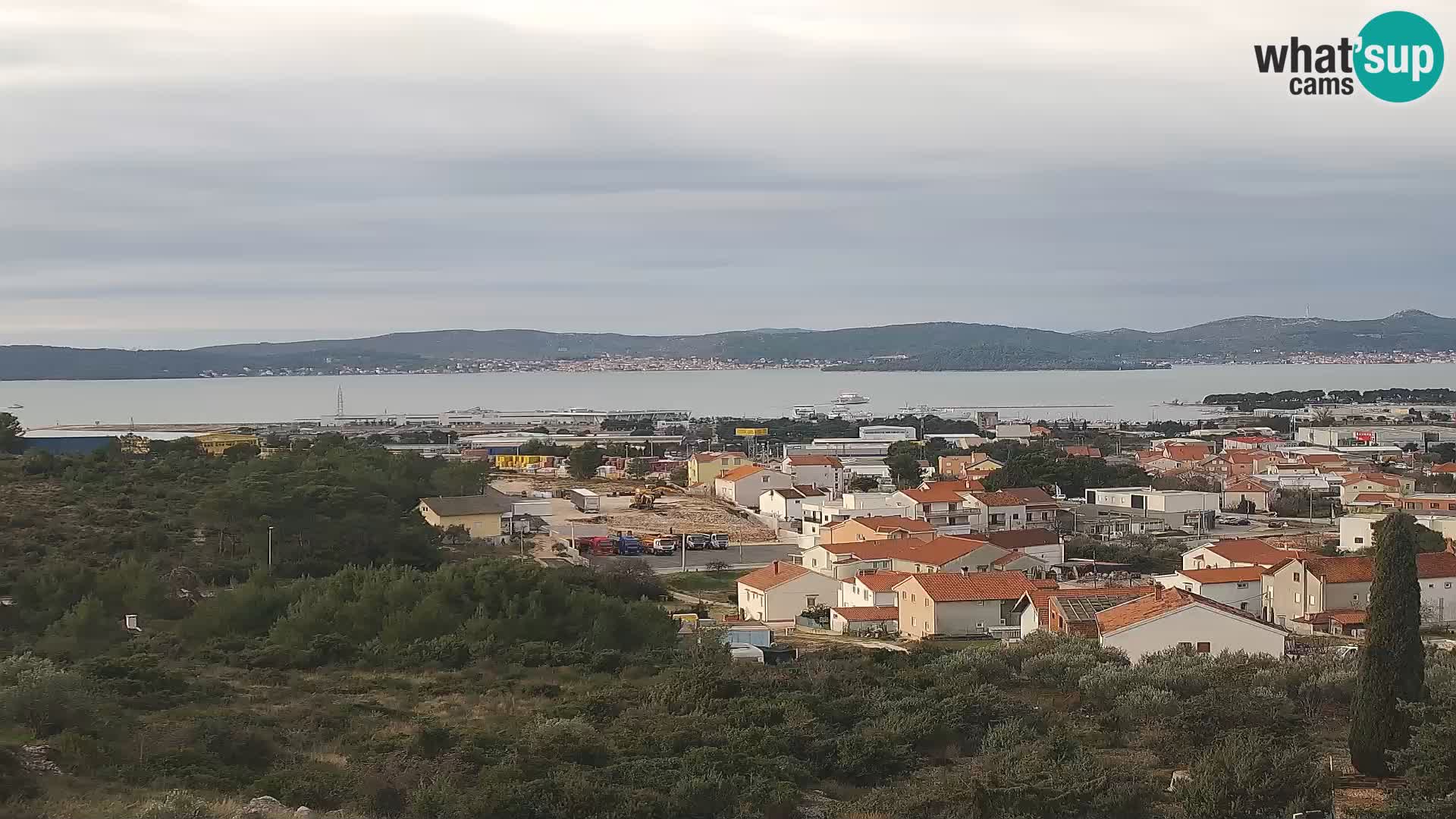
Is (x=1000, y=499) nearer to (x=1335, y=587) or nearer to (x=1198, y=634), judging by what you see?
(x=1335, y=587)

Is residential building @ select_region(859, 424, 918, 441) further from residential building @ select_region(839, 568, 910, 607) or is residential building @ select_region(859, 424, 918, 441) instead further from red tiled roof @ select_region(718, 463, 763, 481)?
residential building @ select_region(839, 568, 910, 607)

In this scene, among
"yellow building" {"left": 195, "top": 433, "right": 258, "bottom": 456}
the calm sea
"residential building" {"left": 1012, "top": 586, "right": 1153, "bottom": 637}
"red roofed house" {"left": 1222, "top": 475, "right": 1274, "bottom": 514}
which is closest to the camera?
"residential building" {"left": 1012, "top": 586, "right": 1153, "bottom": 637}

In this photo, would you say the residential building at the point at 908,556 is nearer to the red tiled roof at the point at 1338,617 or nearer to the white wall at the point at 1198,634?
the red tiled roof at the point at 1338,617

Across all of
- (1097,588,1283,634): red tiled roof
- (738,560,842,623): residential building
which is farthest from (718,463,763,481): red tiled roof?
(1097,588,1283,634): red tiled roof

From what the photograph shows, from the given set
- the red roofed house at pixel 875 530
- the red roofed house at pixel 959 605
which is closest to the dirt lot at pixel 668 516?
the red roofed house at pixel 875 530

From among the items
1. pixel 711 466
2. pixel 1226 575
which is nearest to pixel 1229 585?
pixel 1226 575

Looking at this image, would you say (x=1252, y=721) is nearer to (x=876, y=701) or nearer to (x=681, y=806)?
(x=876, y=701)
